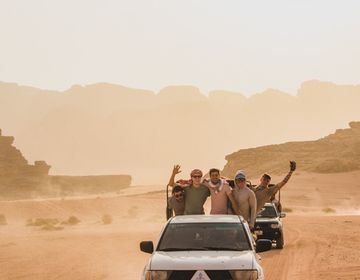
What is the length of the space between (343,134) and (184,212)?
117273mm

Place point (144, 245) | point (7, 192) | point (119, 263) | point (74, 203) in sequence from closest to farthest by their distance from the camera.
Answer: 1. point (144, 245)
2. point (119, 263)
3. point (74, 203)
4. point (7, 192)

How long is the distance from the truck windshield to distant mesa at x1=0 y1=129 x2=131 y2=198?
117 meters

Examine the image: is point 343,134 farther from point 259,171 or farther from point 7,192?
point 7,192

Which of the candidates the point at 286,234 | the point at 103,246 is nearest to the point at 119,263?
the point at 103,246

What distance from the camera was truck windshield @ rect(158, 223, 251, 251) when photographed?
10.0 metres

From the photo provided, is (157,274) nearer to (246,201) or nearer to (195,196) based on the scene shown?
(195,196)

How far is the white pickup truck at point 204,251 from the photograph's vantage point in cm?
912

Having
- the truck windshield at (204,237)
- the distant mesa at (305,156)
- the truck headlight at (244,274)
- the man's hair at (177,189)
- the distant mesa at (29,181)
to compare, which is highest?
the man's hair at (177,189)

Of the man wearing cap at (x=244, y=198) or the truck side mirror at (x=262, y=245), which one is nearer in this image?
the truck side mirror at (x=262, y=245)

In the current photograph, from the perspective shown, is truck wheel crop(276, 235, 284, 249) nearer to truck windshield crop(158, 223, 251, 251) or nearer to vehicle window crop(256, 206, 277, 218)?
vehicle window crop(256, 206, 277, 218)

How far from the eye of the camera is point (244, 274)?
30.0ft

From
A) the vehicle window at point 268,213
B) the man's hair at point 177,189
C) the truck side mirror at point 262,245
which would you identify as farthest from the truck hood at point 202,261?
the vehicle window at point 268,213

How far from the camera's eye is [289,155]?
11881cm

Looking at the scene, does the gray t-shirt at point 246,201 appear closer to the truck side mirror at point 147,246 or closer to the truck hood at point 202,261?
the truck side mirror at point 147,246
